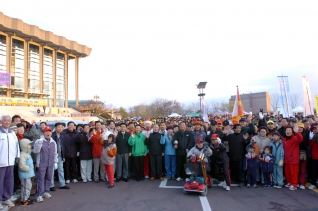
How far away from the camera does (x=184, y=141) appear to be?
22.7 ft

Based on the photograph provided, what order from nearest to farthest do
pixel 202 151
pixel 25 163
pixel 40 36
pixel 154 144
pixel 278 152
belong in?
1. pixel 25 163
2. pixel 202 151
3. pixel 278 152
4. pixel 154 144
5. pixel 40 36

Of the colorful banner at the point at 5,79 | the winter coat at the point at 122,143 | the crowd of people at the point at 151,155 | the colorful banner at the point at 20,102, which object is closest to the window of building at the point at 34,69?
the colorful banner at the point at 20,102

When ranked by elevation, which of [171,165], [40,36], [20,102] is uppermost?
[40,36]

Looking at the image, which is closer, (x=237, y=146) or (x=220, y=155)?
(x=220, y=155)

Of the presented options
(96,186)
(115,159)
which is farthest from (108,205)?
(115,159)

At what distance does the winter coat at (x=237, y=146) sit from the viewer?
250 inches

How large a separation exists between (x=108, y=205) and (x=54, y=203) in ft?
4.28

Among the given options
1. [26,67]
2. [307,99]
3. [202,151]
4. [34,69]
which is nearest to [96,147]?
[202,151]

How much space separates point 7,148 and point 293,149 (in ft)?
23.7

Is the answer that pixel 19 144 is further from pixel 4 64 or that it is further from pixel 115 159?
pixel 4 64

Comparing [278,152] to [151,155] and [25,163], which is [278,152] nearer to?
[151,155]

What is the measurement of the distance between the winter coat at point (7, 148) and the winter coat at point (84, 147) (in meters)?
2.07

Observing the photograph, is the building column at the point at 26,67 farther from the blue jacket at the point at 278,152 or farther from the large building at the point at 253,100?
the large building at the point at 253,100

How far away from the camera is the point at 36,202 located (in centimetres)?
506
